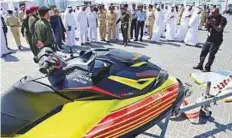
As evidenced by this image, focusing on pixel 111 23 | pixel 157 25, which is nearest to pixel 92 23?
pixel 111 23

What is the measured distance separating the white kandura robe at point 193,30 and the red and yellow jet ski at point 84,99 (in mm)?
10378

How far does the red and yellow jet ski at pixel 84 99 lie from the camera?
2.18m

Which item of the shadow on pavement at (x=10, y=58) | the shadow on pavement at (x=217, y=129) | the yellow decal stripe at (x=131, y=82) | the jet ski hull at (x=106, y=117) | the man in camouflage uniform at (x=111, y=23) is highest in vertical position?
the yellow decal stripe at (x=131, y=82)

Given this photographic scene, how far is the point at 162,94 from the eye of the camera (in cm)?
289

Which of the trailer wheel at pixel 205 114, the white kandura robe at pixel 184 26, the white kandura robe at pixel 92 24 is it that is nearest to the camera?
the trailer wheel at pixel 205 114

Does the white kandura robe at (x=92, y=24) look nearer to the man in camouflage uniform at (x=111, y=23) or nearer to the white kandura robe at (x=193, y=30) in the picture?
the man in camouflage uniform at (x=111, y=23)

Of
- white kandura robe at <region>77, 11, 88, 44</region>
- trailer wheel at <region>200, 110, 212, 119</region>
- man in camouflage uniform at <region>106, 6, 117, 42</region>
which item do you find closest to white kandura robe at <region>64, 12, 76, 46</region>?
white kandura robe at <region>77, 11, 88, 44</region>

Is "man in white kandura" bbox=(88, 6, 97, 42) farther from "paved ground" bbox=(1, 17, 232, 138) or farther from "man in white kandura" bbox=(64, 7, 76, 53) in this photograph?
"man in white kandura" bbox=(64, 7, 76, 53)

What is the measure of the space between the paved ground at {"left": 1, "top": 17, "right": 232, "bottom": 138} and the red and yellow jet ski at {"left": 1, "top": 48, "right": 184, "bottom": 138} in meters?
0.43

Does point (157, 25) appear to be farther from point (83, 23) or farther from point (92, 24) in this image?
point (83, 23)

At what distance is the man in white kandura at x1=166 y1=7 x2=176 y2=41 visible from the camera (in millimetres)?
14062

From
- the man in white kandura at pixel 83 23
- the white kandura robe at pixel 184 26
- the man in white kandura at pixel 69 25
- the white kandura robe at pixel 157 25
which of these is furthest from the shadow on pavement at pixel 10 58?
the white kandura robe at pixel 184 26

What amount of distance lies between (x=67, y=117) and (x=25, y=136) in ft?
1.13

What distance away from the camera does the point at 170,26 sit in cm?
1414
